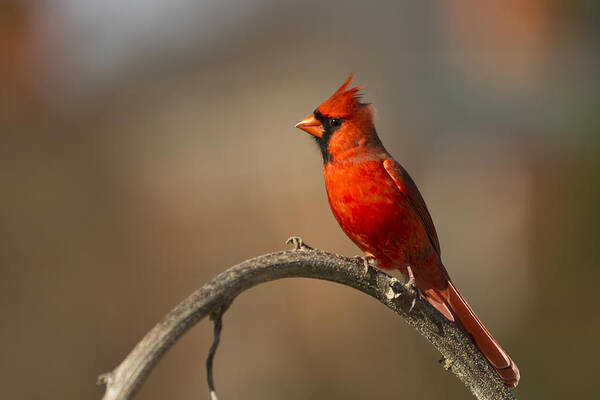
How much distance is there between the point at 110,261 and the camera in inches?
208

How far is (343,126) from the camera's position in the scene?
2.52 m

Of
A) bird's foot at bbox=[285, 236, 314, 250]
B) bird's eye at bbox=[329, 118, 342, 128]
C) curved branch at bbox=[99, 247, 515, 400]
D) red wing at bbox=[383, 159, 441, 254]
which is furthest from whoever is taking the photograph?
bird's eye at bbox=[329, 118, 342, 128]

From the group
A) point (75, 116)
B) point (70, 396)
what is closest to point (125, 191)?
A: point (75, 116)

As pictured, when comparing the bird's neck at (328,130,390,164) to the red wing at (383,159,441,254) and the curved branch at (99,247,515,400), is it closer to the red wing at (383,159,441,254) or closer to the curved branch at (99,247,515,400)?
the red wing at (383,159,441,254)

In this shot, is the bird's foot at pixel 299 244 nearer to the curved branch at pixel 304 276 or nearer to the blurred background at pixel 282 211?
the curved branch at pixel 304 276

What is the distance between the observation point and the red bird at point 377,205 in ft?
7.39

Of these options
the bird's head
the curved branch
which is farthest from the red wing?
the curved branch

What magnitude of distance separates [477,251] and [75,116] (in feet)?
12.0

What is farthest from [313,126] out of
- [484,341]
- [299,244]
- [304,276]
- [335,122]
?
[304,276]

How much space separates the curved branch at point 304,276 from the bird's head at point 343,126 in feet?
3.56

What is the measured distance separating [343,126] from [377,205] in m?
0.37

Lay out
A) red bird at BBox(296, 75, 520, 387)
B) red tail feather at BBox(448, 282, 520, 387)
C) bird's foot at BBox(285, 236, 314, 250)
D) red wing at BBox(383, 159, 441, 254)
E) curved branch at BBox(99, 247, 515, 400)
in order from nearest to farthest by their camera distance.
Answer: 1. curved branch at BBox(99, 247, 515, 400)
2. bird's foot at BBox(285, 236, 314, 250)
3. red tail feather at BBox(448, 282, 520, 387)
4. red bird at BBox(296, 75, 520, 387)
5. red wing at BBox(383, 159, 441, 254)

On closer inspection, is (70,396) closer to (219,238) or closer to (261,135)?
(219,238)

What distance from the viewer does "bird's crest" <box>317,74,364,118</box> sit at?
2468 millimetres
